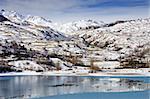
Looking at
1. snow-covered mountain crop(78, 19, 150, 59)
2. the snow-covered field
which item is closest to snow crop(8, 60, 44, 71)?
the snow-covered field

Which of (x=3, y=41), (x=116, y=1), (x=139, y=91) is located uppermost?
(x=116, y=1)

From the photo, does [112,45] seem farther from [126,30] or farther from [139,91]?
[139,91]

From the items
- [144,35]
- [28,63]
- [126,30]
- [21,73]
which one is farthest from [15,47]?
[126,30]

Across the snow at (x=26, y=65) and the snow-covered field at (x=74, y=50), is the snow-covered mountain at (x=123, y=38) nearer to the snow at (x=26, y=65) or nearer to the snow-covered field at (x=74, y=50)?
the snow-covered field at (x=74, y=50)

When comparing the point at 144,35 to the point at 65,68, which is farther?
the point at 144,35

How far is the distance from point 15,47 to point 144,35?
30.4 meters

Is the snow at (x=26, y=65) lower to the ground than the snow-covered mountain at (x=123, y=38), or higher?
lower

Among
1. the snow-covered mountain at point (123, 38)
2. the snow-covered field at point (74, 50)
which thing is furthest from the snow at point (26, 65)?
the snow-covered mountain at point (123, 38)

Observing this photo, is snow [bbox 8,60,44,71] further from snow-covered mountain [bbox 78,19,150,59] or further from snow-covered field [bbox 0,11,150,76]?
snow-covered mountain [bbox 78,19,150,59]

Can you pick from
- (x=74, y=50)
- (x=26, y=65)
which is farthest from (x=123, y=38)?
(x=26, y=65)

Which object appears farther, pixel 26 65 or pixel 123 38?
pixel 123 38

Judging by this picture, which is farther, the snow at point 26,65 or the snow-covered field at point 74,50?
the snow-covered field at point 74,50

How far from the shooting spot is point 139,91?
1780 cm

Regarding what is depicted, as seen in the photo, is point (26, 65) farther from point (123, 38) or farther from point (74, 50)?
point (123, 38)
